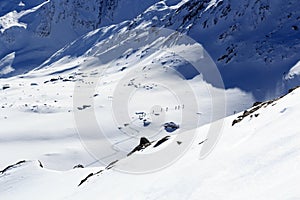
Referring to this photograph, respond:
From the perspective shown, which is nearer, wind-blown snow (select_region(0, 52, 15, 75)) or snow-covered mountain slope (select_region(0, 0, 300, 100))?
snow-covered mountain slope (select_region(0, 0, 300, 100))

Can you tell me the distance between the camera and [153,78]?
82438mm

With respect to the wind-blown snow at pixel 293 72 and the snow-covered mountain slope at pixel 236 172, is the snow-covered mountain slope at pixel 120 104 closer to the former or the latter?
the wind-blown snow at pixel 293 72

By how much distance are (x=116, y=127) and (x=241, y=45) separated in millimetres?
40555

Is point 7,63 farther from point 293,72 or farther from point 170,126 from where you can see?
point 170,126

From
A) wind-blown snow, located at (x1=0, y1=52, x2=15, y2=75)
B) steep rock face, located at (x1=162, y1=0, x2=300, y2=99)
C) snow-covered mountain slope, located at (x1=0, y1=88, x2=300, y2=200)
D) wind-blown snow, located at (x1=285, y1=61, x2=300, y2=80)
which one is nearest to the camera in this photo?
snow-covered mountain slope, located at (x1=0, y1=88, x2=300, y2=200)

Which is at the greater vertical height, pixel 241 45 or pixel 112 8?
pixel 112 8

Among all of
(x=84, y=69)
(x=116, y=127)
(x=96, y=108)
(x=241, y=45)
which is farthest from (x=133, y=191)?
(x=84, y=69)

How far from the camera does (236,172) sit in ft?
37.0

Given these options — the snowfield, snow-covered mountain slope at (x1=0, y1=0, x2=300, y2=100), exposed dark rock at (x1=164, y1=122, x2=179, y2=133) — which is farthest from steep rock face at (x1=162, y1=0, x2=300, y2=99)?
exposed dark rock at (x1=164, y1=122, x2=179, y2=133)

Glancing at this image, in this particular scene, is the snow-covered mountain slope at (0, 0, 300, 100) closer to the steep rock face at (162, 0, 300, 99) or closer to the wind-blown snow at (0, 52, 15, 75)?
the steep rock face at (162, 0, 300, 99)

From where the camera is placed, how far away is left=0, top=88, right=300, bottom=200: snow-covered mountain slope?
984 centimetres

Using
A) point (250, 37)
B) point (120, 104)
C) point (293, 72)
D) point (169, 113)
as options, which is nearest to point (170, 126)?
point (169, 113)

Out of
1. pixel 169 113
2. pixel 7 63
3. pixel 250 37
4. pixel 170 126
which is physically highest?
pixel 7 63

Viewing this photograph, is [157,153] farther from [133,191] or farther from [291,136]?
[291,136]
